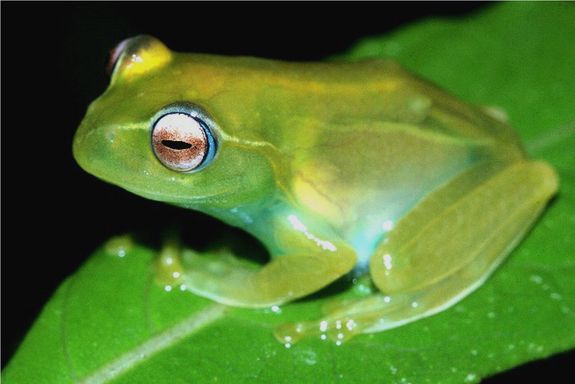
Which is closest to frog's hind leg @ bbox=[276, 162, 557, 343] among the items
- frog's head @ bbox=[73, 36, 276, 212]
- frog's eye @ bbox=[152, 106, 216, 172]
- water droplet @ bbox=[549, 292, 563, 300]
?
water droplet @ bbox=[549, 292, 563, 300]

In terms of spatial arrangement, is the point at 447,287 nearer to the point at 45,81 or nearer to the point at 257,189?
the point at 257,189

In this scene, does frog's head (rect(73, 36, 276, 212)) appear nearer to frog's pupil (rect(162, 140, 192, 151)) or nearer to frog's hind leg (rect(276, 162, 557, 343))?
frog's pupil (rect(162, 140, 192, 151))

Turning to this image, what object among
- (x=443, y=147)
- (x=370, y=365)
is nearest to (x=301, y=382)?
(x=370, y=365)

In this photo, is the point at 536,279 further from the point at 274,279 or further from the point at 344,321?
the point at 274,279

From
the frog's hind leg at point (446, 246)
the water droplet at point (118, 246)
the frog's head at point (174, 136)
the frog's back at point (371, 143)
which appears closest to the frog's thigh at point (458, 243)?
the frog's hind leg at point (446, 246)

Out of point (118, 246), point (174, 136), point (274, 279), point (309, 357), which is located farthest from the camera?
point (118, 246)

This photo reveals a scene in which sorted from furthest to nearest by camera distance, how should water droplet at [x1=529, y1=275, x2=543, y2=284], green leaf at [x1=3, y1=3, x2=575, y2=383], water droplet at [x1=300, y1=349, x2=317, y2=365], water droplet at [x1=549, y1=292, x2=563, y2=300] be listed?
water droplet at [x1=529, y1=275, x2=543, y2=284], water droplet at [x1=549, y1=292, x2=563, y2=300], water droplet at [x1=300, y1=349, x2=317, y2=365], green leaf at [x1=3, y1=3, x2=575, y2=383]

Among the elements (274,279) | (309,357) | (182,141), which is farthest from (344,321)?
(182,141)
